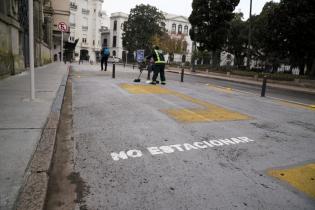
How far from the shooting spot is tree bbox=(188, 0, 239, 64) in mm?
35594

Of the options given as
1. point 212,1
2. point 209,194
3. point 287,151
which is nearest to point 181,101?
point 287,151

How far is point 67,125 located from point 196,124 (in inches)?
102

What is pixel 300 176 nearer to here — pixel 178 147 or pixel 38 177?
pixel 178 147

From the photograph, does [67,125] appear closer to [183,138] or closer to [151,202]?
[183,138]

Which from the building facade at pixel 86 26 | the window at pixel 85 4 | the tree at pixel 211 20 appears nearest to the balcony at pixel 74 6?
the building facade at pixel 86 26

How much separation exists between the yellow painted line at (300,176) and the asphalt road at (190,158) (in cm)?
1

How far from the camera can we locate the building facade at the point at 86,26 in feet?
244

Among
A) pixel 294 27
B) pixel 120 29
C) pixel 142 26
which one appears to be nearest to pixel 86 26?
pixel 120 29

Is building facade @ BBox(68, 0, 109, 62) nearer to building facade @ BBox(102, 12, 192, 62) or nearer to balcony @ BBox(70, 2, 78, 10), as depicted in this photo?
balcony @ BBox(70, 2, 78, 10)

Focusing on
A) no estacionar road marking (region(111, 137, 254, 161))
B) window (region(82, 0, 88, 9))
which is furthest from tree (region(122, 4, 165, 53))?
no estacionar road marking (region(111, 137, 254, 161))

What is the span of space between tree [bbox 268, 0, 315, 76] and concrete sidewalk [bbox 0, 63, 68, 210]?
20.8 metres

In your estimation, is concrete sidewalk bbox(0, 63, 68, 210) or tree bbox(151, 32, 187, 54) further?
tree bbox(151, 32, 187, 54)

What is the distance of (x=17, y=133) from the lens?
14.7 ft

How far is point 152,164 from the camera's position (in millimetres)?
3852
